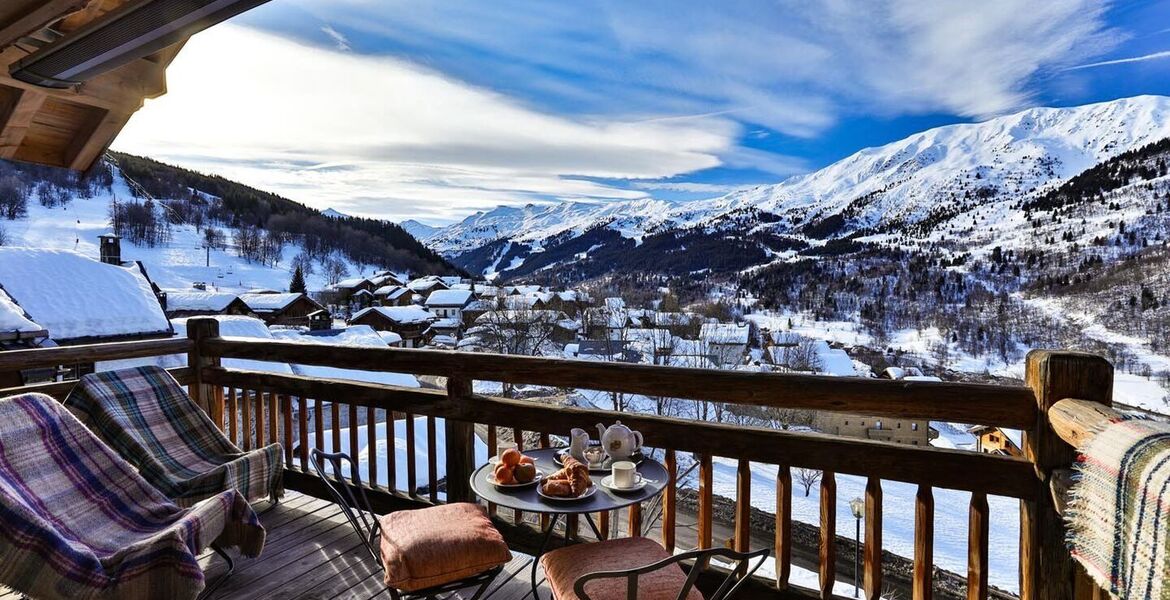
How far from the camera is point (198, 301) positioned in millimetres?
37250

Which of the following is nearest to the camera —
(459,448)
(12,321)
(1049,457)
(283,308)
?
(1049,457)

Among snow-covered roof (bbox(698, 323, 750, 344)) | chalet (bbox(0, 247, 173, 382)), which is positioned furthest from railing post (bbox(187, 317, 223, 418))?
snow-covered roof (bbox(698, 323, 750, 344))

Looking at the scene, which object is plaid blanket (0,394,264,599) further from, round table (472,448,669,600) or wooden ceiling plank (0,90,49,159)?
wooden ceiling plank (0,90,49,159)

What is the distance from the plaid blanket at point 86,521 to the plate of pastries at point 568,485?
1252 millimetres

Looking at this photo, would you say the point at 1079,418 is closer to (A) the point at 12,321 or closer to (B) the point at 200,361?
(B) the point at 200,361

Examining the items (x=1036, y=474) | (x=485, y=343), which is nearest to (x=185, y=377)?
(x=1036, y=474)

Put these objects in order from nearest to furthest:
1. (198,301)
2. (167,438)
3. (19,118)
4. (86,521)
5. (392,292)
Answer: (86,521), (167,438), (19,118), (198,301), (392,292)

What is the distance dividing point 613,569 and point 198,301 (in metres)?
42.5

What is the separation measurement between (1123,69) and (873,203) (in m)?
108

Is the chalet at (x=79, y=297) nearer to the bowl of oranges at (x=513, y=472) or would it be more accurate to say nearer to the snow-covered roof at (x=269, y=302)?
the bowl of oranges at (x=513, y=472)

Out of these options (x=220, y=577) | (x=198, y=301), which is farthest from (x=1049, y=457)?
(x=198, y=301)

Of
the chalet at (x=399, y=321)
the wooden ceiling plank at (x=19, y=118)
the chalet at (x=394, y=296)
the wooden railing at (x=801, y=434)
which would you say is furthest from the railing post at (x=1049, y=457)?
the chalet at (x=394, y=296)

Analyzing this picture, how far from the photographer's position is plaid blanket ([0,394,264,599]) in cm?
201

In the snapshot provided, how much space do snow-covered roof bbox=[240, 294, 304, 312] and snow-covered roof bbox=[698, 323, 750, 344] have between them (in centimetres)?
2527
